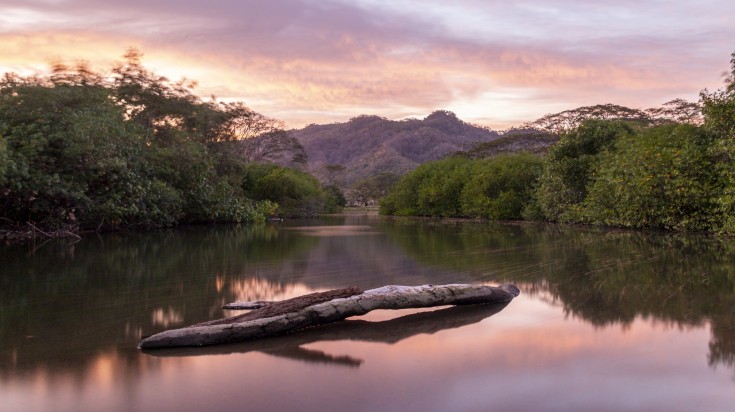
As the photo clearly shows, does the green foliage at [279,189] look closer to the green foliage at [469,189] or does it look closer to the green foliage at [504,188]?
the green foliage at [469,189]

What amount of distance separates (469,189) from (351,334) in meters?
37.7

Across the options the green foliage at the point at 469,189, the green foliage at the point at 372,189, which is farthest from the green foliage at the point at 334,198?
the green foliage at the point at 372,189

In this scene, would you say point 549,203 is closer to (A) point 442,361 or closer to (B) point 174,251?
(B) point 174,251

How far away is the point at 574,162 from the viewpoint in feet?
101

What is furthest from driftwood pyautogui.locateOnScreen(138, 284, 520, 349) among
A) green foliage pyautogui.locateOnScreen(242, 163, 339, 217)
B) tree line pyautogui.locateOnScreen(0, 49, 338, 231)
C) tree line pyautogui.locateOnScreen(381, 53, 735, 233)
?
green foliage pyautogui.locateOnScreen(242, 163, 339, 217)

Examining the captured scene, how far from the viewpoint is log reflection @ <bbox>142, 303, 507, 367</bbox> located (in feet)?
17.8

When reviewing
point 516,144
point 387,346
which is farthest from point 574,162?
point 387,346

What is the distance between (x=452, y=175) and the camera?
154ft

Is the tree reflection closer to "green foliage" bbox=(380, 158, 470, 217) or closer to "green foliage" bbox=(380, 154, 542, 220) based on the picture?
"green foliage" bbox=(380, 154, 542, 220)

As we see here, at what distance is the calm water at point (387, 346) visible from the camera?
4.32m

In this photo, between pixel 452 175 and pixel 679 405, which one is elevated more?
pixel 452 175

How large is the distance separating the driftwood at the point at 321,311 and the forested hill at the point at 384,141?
349 feet

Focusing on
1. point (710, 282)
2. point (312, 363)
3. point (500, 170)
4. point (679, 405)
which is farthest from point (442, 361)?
point (500, 170)

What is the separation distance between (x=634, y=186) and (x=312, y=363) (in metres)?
21.5
